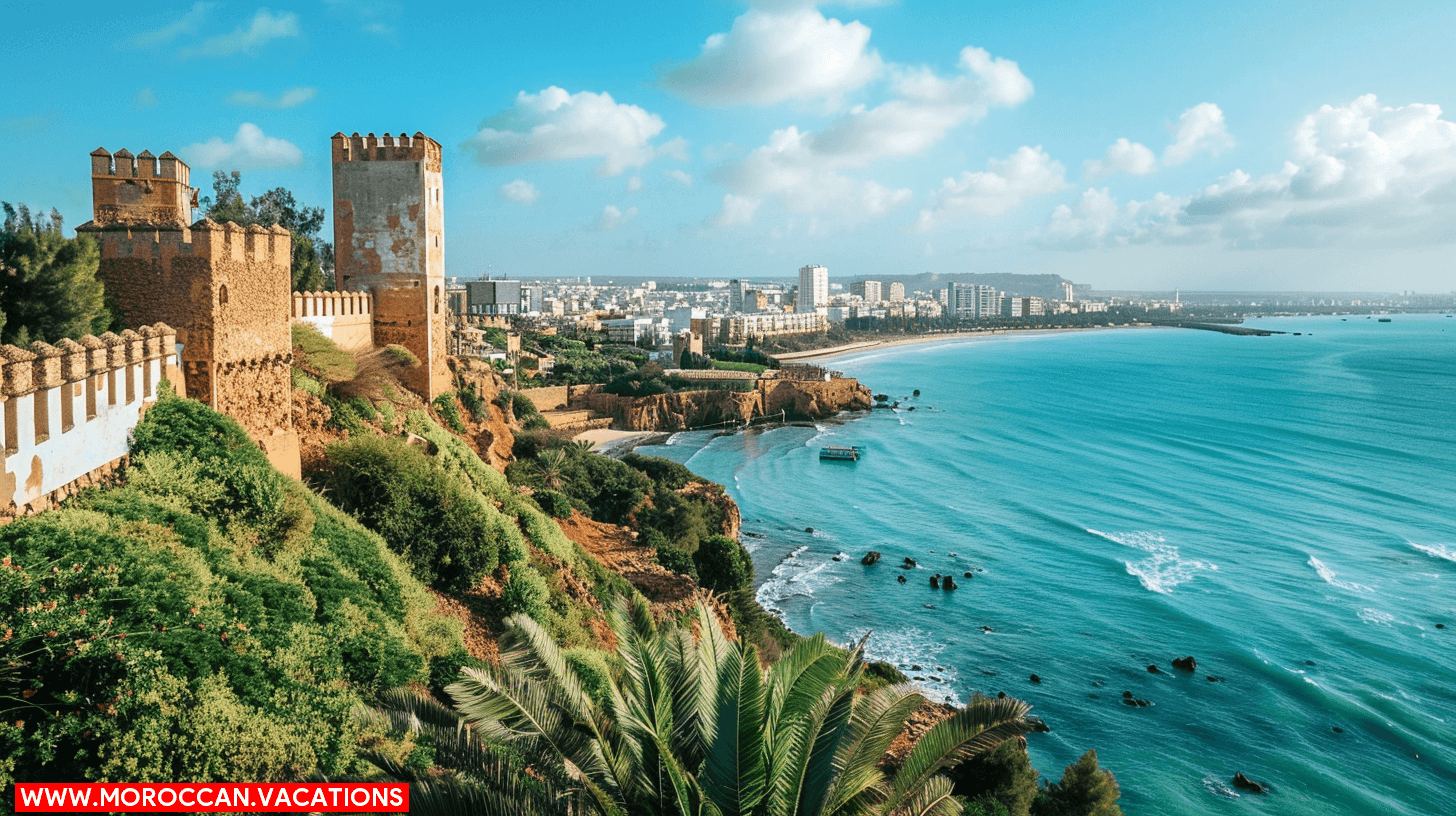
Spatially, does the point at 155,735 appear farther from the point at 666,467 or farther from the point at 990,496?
the point at 990,496

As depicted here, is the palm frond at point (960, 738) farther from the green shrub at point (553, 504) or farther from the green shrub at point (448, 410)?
the green shrub at point (553, 504)

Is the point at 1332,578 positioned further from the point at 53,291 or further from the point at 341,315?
the point at 53,291

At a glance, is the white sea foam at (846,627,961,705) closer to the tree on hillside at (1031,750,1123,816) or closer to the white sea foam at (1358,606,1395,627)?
the tree on hillside at (1031,750,1123,816)

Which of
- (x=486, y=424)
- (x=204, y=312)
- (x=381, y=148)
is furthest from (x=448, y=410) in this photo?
(x=204, y=312)

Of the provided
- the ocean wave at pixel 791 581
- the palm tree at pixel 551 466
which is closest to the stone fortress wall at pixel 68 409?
the palm tree at pixel 551 466

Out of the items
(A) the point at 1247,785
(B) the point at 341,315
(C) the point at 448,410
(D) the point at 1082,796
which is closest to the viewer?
(D) the point at 1082,796

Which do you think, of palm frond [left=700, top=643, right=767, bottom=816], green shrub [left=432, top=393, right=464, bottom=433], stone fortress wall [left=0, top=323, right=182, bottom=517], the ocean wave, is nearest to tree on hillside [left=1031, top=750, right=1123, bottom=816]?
the ocean wave

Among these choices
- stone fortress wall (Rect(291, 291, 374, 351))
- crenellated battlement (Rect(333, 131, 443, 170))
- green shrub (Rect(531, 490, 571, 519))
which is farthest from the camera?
green shrub (Rect(531, 490, 571, 519))
